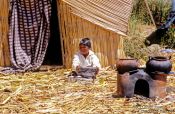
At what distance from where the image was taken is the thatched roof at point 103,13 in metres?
9.36

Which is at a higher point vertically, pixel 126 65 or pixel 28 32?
pixel 28 32

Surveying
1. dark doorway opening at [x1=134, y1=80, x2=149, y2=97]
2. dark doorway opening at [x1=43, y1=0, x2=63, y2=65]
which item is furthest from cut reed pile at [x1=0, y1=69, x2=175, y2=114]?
dark doorway opening at [x1=43, y1=0, x2=63, y2=65]

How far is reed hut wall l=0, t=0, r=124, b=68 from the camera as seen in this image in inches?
370

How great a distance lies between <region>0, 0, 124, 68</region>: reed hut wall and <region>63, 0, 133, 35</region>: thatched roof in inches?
3.7

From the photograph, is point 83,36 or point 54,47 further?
point 54,47

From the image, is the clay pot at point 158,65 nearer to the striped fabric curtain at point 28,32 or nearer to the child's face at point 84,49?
the child's face at point 84,49

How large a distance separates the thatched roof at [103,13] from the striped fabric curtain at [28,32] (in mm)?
643

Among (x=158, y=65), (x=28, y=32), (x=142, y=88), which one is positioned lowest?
(x=142, y=88)

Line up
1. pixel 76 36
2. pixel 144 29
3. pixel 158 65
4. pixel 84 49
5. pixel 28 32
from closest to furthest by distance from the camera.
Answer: pixel 158 65 < pixel 84 49 < pixel 76 36 < pixel 28 32 < pixel 144 29

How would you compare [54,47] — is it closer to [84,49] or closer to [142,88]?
[84,49]

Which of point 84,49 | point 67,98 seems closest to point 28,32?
point 84,49

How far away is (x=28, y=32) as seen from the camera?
961 centimetres

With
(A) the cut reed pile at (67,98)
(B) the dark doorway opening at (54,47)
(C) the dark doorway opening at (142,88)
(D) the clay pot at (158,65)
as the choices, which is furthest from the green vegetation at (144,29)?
(D) the clay pot at (158,65)

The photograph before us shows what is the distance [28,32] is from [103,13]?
5.37 feet
